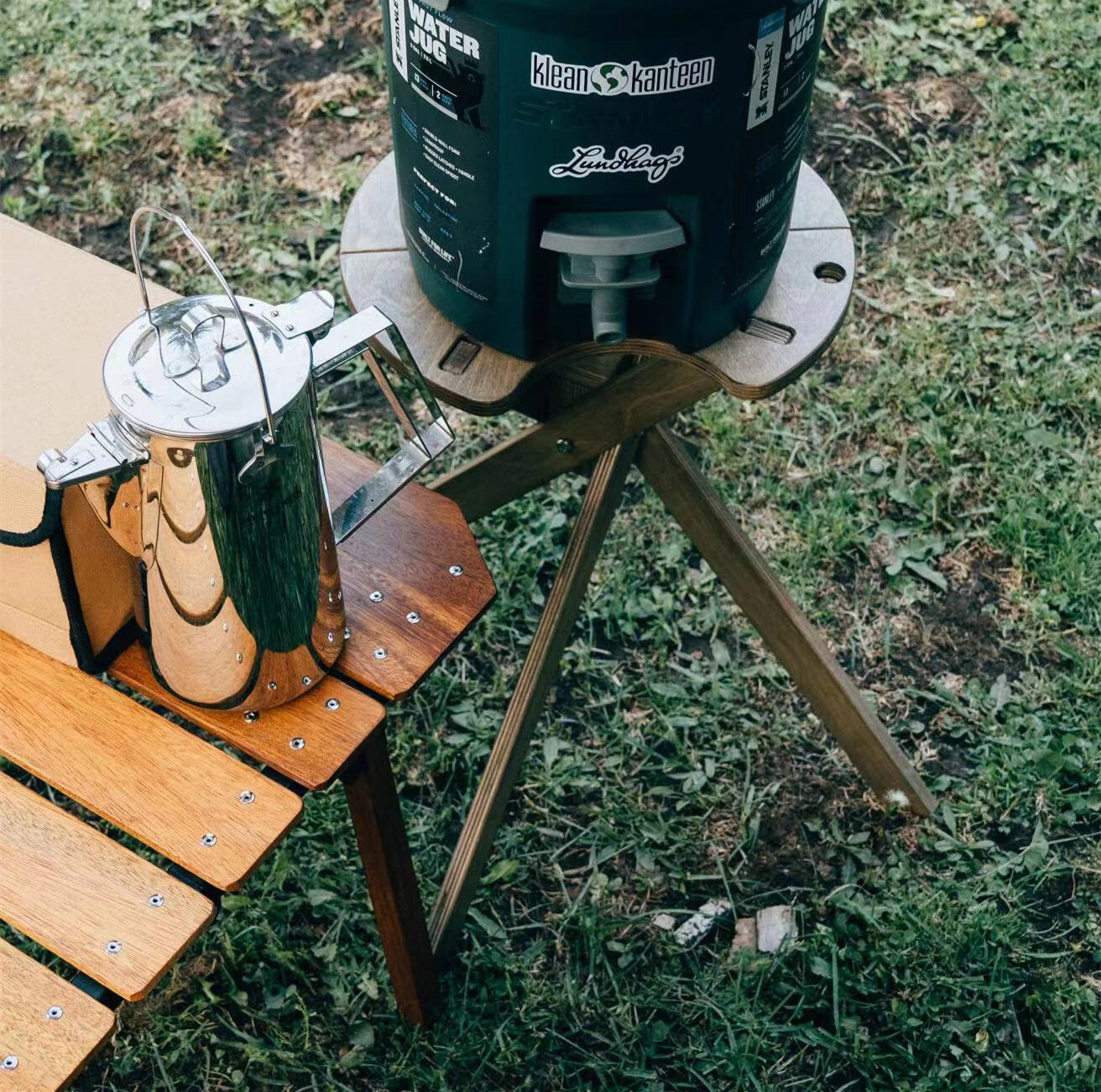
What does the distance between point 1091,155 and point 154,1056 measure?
313 centimetres

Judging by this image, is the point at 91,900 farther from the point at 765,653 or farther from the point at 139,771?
the point at 765,653

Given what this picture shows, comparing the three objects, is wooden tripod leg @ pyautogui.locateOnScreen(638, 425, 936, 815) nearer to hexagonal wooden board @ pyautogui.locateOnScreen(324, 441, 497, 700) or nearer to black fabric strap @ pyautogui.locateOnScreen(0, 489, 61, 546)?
hexagonal wooden board @ pyautogui.locateOnScreen(324, 441, 497, 700)

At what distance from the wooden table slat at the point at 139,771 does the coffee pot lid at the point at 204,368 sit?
0.46m

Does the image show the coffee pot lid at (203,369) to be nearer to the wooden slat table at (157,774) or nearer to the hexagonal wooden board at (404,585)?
the wooden slat table at (157,774)

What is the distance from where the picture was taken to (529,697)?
220 centimetres

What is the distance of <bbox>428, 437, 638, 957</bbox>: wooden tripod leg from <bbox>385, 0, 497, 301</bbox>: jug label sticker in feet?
1.67

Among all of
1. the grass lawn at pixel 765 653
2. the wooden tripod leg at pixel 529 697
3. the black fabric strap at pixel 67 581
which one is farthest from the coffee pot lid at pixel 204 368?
the grass lawn at pixel 765 653

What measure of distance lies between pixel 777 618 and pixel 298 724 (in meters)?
0.94

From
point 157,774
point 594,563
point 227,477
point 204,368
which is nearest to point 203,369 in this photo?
point 204,368

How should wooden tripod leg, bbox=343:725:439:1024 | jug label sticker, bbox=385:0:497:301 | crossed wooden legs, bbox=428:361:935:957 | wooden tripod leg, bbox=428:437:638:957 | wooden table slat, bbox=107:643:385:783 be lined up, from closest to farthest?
jug label sticker, bbox=385:0:497:301, wooden table slat, bbox=107:643:385:783, wooden tripod leg, bbox=343:725:439:1024, crossed wooden legs, bbox=428:361:935:957, wooden tripod leg, bbox=428:437:638:957

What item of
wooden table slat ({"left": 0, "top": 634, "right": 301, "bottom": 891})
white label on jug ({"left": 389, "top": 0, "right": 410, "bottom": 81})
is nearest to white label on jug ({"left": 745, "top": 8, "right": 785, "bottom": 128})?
white label on jug ({"left": 389, "top": 0, "right": 410, "bottom": 81})

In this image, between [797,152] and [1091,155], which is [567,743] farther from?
[1091,155]

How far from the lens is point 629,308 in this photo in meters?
1.69

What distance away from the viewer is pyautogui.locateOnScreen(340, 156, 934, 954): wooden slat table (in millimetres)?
1755
